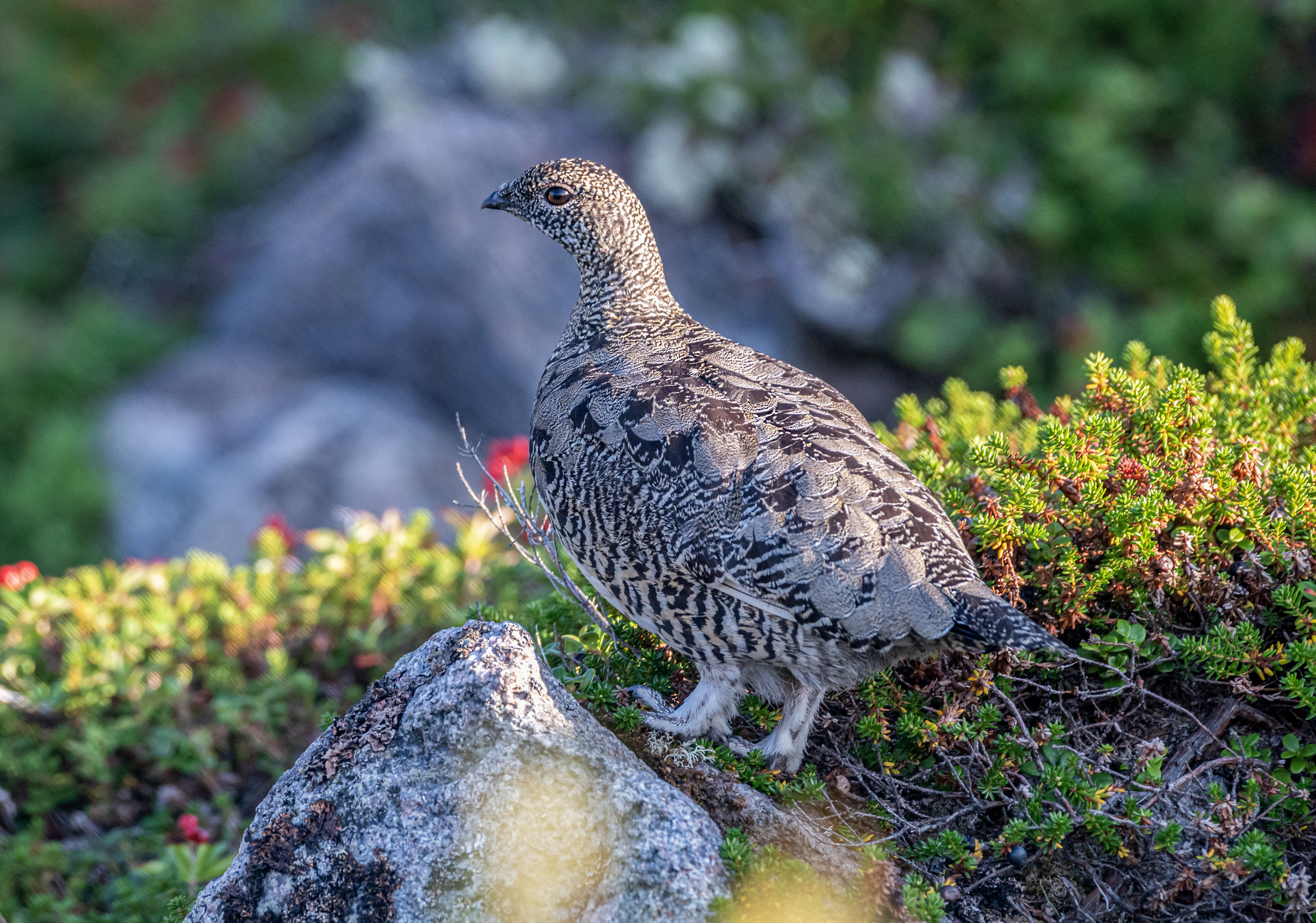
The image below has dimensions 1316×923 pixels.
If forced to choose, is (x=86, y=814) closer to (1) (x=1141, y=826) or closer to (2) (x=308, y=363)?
(1) (x=1141, y=826)

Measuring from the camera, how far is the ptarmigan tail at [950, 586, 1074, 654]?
3.00 meters

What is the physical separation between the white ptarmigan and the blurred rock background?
483cm

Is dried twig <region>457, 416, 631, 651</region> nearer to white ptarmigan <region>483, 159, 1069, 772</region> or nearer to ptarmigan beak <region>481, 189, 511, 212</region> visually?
white ptarmigan <region>483, 159, 1069, 772</region>

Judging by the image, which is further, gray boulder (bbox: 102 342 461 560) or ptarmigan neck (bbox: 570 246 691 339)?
gray boulder (bbox: 102 342 461 560)

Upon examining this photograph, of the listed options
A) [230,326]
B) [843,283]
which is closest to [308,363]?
[230,326]

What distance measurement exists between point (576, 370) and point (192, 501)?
557 cm

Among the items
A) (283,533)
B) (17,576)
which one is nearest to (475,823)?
(283,533)

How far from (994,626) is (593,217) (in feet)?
7.49

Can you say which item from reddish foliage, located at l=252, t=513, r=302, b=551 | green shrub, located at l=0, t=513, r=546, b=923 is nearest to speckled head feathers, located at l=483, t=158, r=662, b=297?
green shrub, located at l=0, t=513, r=546, b=923

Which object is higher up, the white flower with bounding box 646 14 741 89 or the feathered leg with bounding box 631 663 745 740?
the white flower with bounding box 646 14 741 89

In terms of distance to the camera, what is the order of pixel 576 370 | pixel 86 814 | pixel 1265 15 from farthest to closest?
pixel 1265 15 → pixel 86 814 → pixel 576 370

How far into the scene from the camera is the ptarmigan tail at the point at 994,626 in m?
3.00

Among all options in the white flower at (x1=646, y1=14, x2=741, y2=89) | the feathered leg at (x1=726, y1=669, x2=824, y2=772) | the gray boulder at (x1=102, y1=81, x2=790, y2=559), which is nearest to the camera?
the feathered leg at (x1=726, y1=669, x2=824, y2=772)

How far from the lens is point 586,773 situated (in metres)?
3.09
